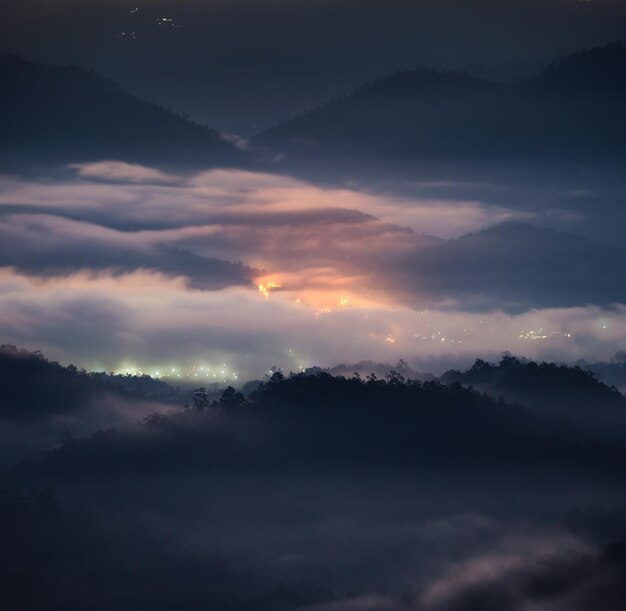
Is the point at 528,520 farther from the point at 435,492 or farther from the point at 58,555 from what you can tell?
the point at 58,555

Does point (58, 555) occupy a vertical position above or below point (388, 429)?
below

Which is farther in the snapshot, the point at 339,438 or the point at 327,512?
the point at 339,438

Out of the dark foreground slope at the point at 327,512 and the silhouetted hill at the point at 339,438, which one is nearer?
the dark foreground slope at the point at 327,512

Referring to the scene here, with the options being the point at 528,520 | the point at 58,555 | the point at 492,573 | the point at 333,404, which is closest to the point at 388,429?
the point at 333,404

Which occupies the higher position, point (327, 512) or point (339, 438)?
point (339, 438)

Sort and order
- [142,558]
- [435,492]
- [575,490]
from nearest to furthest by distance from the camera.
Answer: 1. [142,558]
2. [575,490]
3. [435,492]

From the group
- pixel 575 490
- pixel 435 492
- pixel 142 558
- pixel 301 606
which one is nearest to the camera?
pixel 301 606

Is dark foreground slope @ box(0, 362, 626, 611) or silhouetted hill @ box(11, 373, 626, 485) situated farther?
silhouetted hill @ box(11, 373, 626, 485)

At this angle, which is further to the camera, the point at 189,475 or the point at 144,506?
the point at 189,475

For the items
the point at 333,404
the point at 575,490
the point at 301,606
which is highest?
the point at 333,404

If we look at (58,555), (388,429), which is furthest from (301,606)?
(388,429)
